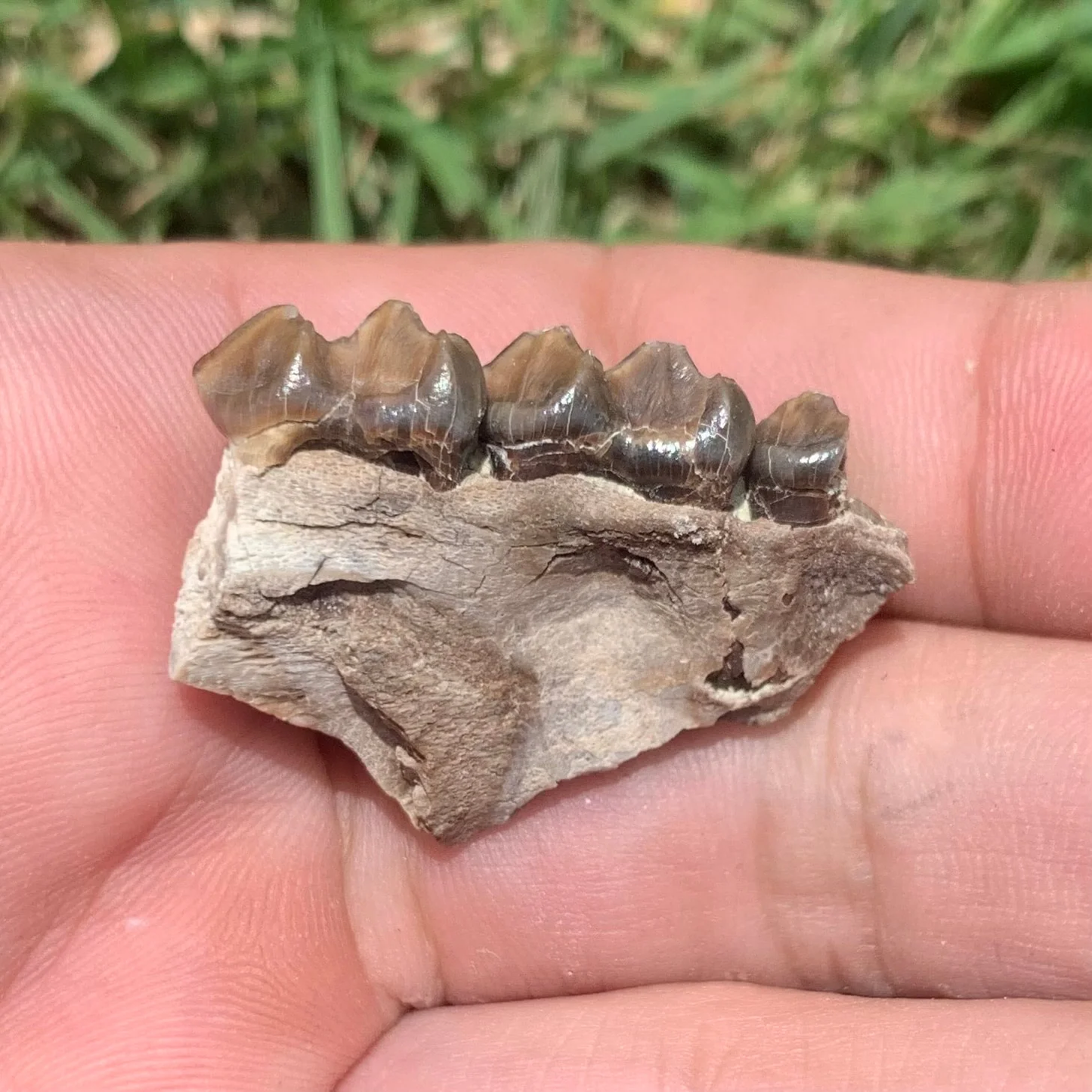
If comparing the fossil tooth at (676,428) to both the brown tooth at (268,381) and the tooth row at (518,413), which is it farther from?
the brown tooth at (268,381)

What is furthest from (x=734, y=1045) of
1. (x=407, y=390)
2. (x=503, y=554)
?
(x=407, y=390)

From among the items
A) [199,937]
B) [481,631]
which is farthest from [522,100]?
[199,937]

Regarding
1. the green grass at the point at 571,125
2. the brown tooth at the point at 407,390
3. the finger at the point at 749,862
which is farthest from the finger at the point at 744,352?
the green grass at the point at 571,125

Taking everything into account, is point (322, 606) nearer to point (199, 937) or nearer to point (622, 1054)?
point (199, 937)

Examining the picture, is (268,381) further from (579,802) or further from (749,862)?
(749,862)

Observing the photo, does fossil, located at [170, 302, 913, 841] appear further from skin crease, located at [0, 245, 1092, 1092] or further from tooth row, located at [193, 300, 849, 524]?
skin crease, located at [0, 245, 1092, 1092]

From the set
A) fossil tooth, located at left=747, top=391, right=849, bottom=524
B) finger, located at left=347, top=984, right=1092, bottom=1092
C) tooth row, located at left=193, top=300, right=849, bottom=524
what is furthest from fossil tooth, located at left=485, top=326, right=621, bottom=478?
finger, located at left=347, top=984, right=1092, bottom=1092
